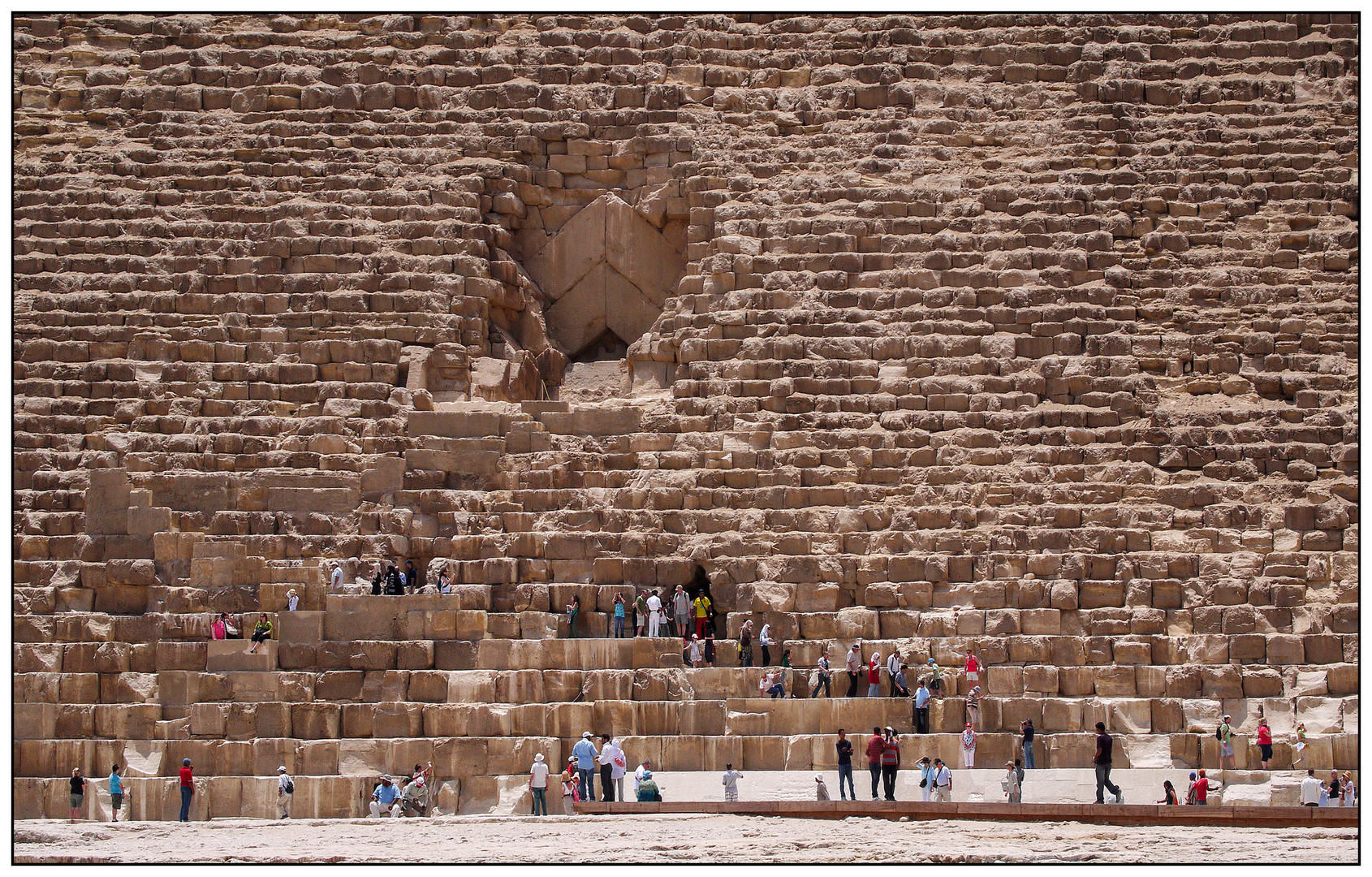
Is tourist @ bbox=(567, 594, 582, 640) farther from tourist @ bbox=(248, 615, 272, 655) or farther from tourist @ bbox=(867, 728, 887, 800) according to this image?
tourist @ bbox=(867, 728, 887, 800)

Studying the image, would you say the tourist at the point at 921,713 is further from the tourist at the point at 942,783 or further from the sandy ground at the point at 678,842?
the sandy ground at the point at 678,842

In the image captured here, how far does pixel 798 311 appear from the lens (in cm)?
2152

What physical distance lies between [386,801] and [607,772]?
1.97 m

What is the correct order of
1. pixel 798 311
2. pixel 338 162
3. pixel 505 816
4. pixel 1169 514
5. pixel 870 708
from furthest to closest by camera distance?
pixel 338 162 < pixel 798 311 < pixel 1169 514 < pixel 870 708 < pixel 505 816

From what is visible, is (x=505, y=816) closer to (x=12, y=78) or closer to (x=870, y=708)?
(x=870, y=708)

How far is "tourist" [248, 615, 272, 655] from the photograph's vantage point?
1823 centimetres

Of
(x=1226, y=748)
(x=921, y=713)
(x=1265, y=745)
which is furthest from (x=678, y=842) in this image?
(x=1265, y=745)

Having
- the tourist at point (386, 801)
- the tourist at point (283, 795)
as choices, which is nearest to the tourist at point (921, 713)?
the tourist at point (386, 801)

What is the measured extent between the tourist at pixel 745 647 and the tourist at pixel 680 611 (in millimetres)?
598

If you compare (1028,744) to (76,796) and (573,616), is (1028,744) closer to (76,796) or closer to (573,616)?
(573,616)

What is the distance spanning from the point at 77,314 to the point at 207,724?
6.44 m

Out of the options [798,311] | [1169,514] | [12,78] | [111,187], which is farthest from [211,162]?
[1169,514]

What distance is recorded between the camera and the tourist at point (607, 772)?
16.4m

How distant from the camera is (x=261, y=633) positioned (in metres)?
18.4
